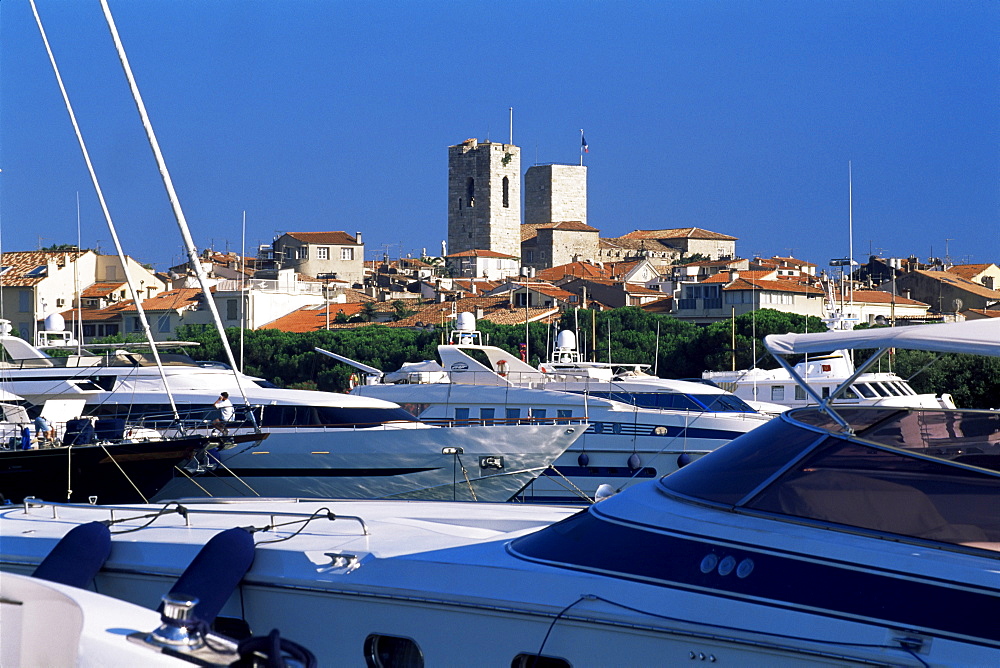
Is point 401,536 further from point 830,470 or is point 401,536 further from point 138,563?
point 830,470

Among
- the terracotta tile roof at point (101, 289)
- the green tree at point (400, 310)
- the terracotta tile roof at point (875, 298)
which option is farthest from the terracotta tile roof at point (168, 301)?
the terracotta tile roof at point (875, 298)

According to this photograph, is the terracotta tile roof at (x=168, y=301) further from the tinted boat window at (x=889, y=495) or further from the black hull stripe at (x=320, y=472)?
the tinted boat window at (x=889, y=495)

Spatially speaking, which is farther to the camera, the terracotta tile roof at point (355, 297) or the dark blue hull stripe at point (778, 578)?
the terracotta tile roof at point (355, 297)

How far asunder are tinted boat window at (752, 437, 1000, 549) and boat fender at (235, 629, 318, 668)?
193 centimetres

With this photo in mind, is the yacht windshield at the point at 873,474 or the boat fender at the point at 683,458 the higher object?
the yacht windshield at the point at 873,474

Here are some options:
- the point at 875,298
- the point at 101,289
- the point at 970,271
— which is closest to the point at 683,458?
the point at 875,298

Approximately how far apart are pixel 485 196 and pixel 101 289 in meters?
48.9

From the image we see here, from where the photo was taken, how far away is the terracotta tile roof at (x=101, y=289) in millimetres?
57719

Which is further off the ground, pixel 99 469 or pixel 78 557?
pixel 78 557

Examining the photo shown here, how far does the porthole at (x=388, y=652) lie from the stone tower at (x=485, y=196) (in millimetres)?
97855

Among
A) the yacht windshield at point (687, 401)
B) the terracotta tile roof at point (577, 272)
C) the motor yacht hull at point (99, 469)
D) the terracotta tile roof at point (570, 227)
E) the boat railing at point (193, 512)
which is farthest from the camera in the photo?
the terracotta tile roof at point (570, 227)

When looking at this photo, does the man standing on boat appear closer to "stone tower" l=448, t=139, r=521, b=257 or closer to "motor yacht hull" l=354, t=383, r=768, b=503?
"motor yacht hull" l=354, t=383, r=768, b=503

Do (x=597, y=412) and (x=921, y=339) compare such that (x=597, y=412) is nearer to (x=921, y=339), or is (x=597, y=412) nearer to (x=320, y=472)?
(x=320, y=472)

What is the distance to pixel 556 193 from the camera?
114m
